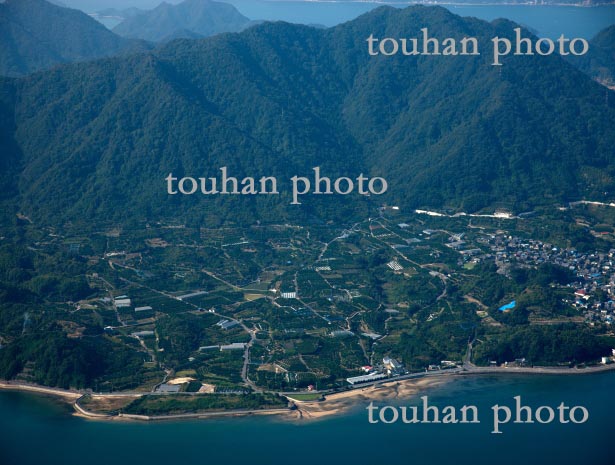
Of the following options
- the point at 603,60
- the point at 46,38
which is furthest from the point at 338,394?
the point at 46,38

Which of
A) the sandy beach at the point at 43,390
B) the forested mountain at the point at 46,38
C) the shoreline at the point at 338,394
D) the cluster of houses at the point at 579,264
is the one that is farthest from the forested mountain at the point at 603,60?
the sandy beach at the point at 43,390

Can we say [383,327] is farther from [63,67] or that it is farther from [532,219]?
[63,67]

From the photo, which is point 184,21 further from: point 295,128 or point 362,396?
point 362,396

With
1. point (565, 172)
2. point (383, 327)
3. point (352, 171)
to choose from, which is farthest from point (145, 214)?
point (565, 172)

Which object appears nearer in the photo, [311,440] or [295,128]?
[311,440]

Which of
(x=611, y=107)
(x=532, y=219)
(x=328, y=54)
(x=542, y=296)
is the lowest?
(x=542, y=296)

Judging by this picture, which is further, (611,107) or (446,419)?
(611,107)
